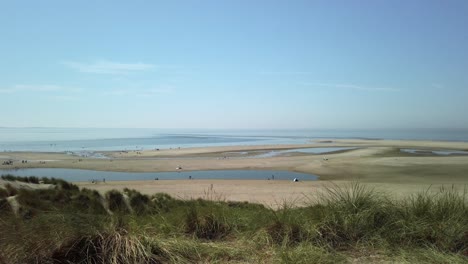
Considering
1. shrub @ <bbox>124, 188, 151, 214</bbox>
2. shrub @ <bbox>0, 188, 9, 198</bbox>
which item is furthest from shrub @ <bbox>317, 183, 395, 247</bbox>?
shrub @ <bbox>0, 188, 9, 198</bbox>

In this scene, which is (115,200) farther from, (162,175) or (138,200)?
(162,175)

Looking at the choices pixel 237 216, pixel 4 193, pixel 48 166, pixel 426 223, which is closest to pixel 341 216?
pixel 426 223

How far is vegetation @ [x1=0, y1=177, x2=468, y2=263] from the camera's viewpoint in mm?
4465

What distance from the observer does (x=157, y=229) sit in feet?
18.4

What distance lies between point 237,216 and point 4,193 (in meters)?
9.91

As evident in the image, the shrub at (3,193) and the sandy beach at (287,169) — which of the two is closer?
the shrub at (3,193)

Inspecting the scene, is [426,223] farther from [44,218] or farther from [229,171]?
[229,171]

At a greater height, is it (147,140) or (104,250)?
(104,250)

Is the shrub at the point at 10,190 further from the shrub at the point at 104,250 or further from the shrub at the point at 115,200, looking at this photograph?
the shrub at the point at 104,250

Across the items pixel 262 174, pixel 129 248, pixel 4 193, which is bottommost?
pixel 262 174

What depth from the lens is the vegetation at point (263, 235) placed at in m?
4.46

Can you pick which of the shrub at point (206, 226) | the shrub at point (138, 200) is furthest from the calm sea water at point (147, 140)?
the shrub at point (206, 226)

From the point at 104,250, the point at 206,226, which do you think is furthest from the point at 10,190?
the point at 104,250

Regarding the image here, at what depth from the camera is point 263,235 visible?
17.5ft
